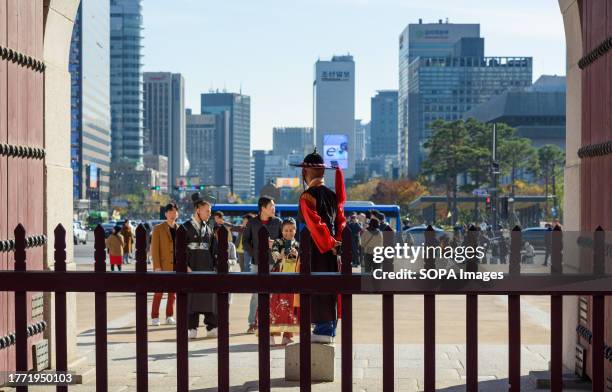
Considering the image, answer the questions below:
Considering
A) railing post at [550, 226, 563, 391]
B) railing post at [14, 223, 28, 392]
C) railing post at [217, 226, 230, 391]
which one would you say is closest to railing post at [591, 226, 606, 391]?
railing post at [550, 226, 563, 391]

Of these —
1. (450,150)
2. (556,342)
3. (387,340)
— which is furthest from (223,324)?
(450,150)

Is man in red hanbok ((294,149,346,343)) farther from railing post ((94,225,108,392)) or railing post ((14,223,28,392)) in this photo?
railing post ((14,223,28,392))

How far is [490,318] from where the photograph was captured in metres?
15.1

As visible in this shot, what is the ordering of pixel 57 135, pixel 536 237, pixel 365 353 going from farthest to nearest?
pixel 536 237
pixel 365 353
pixel 57 135

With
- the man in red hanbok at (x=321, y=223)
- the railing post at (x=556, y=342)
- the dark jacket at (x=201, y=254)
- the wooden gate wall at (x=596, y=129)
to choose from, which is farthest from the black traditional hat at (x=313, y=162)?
the railing post at (x=556, y=342)

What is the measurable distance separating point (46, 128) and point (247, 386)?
8.57ft

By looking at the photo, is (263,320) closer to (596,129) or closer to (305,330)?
(305,330)

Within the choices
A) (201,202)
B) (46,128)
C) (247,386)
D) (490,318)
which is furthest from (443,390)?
(490,318)

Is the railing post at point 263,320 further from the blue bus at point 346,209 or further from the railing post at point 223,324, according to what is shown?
the blue bus at point 346,209

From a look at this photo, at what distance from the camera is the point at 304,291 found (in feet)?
15.9

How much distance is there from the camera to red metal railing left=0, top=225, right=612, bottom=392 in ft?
16.0

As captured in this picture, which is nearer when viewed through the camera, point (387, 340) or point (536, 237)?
point (387, 340)

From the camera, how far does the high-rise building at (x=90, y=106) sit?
557 feet

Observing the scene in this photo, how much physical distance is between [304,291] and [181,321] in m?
0.65
